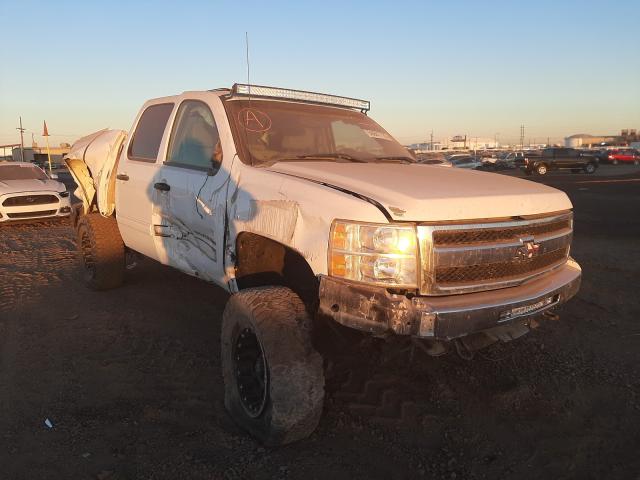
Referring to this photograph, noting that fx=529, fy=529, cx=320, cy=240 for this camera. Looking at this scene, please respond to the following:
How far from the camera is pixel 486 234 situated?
9.32ft

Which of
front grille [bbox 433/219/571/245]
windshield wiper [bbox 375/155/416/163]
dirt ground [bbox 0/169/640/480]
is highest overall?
windshield wiper [bbox 375/155/416/163]

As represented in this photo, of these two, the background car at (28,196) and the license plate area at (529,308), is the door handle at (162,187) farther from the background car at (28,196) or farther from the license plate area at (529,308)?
the background car at (28,196)

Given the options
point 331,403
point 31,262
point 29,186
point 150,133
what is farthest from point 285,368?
point 29,186

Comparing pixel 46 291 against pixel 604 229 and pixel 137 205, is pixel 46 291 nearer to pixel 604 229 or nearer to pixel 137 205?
pixel 137 205

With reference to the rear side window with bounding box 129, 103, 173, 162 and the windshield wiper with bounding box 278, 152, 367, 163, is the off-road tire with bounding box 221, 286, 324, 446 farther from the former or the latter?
the rear side window with bounding box 129, 103, 173, 162

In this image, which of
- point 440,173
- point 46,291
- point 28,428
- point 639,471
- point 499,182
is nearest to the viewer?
point 639,471

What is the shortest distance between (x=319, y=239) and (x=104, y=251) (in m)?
3.56

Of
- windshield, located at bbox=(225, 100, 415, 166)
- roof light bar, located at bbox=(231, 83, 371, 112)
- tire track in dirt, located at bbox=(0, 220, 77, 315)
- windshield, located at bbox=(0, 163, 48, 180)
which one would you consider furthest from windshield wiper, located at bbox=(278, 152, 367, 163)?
windshield, located at bbox=(0, 163, 48, 180)

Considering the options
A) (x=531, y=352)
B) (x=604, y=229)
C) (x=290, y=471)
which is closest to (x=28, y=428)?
(x=290, y=471)

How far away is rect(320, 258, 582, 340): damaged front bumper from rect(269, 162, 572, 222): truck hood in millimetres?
399

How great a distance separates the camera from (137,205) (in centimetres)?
483

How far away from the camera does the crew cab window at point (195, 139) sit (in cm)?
389

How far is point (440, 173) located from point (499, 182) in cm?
40

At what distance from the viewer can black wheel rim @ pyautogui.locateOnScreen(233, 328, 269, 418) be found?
9.98 feet
